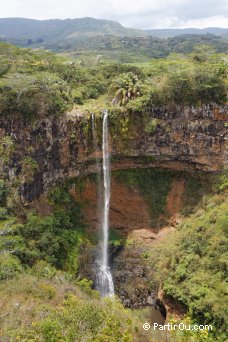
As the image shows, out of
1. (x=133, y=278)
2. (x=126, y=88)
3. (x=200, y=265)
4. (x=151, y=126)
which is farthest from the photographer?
(x=126, y=88)

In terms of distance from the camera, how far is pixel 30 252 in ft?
63.8

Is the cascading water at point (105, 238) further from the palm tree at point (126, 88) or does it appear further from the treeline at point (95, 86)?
the treeline at point (95, 86)

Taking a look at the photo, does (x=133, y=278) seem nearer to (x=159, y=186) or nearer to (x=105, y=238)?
(x=105, y=238)

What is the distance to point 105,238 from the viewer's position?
26141 millimetres

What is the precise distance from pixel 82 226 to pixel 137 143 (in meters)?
7.19

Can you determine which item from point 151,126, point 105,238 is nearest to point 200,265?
point 105,238

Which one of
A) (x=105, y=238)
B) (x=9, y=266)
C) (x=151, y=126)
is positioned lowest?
(x=105, y=238)

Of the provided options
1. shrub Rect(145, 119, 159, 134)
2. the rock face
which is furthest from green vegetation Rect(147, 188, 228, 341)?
shrub Rect(145, 119, 159, 134)

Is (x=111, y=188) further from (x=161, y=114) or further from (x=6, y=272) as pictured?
(x=6, y=272)

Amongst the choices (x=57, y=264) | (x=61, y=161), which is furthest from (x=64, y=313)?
(x=61, y=161)

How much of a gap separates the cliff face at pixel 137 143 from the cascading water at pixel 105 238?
1.53 ft

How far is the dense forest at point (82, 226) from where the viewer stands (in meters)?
13.2

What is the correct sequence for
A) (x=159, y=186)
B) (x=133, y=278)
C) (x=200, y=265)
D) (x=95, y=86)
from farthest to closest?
(x=95, y=86) < (x=159, y=186) < (x=133, y=278) < (x=200, y=265)

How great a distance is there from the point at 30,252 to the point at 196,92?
1565 centimetres
